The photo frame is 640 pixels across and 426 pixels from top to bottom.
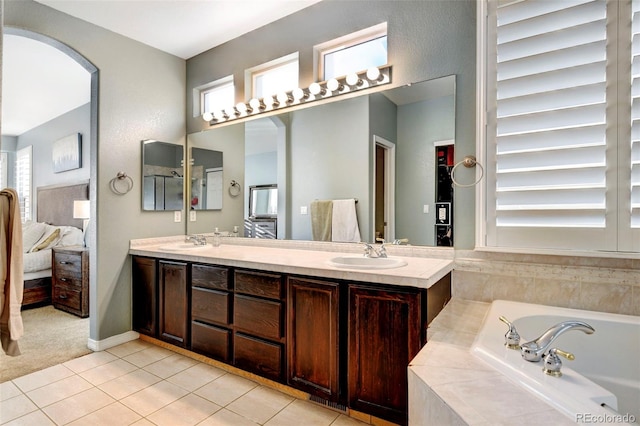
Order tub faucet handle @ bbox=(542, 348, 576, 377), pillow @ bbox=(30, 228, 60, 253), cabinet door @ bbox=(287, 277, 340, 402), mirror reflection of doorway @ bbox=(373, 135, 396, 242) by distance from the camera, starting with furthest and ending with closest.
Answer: pillow @ bbox=(30, 228, 60, 253) < mirror reflection of doorway @ bbox=(373, 135, 396, 242) < cabinet door @ bbox=(287, 277, 340, 402) < tub faucet handle @ bbox=(542, 348, 576, 377)

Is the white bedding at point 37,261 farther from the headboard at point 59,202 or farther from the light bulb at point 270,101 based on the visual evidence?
the light bulb at point 270,101

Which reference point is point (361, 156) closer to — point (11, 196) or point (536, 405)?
point (536, 405)

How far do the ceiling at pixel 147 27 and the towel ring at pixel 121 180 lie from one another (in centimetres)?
131

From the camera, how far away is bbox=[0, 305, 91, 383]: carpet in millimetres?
2574

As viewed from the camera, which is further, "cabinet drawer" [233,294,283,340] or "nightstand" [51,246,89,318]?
"nightstand" [51,246,89,318]

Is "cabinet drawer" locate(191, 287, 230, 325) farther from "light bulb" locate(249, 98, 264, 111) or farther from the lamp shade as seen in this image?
the lamp shade

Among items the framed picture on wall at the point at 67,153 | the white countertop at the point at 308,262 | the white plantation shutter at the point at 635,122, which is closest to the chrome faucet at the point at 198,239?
the white countertop at the point at 308,262

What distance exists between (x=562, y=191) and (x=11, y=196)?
2644 mm

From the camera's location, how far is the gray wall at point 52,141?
4891mm

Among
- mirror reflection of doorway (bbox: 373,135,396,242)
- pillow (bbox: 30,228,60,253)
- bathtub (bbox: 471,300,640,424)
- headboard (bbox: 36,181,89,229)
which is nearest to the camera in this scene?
bathtub (bbox: 471,300,640,424)

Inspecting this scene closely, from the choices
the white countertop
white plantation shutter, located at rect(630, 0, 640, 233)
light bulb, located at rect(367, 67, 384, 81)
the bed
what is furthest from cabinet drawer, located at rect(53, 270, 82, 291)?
white plantation shutter, located at rect(630, 0, 640, 233)

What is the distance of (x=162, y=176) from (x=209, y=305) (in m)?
1.57

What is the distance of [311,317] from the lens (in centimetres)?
200

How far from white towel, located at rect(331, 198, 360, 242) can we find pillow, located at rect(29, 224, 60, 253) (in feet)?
13.3
